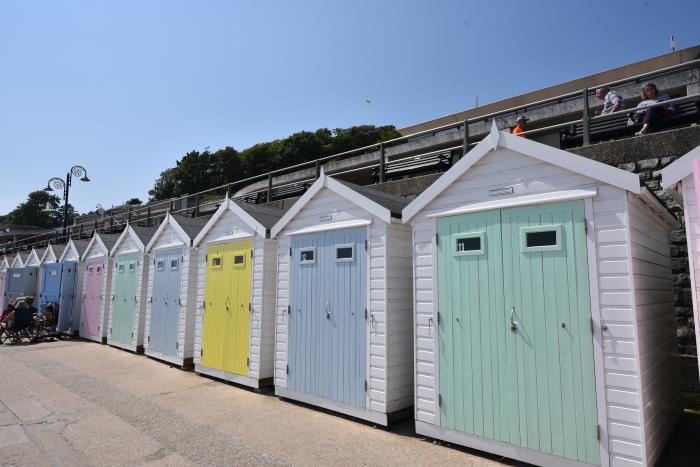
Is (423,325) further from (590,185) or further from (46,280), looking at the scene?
(46,280)

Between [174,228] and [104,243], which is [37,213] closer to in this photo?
[104,243]

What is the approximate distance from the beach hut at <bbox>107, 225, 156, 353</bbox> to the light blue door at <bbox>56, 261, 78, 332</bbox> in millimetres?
3349

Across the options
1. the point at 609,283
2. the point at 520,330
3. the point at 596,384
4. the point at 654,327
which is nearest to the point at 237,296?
the point at 520,330

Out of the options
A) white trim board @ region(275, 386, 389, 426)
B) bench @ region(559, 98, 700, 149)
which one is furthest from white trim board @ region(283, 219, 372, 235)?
bench @ region(559, 98, 700, 149)

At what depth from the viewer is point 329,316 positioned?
6547 mm

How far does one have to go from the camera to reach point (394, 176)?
36.5ft

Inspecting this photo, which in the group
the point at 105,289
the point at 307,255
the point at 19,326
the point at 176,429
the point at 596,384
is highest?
the point at 307,255

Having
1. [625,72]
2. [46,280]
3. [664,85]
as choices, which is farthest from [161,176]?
[664,85]

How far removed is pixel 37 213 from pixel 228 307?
8141cm

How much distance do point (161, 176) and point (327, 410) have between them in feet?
205

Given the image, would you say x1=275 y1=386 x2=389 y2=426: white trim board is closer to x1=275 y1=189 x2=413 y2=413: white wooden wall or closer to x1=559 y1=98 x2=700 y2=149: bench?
x1=275 y1=189 x2=413 y2=413: white wooden wall

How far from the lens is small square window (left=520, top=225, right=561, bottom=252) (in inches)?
174

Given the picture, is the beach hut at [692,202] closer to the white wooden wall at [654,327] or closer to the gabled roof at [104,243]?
the white wooden wall at [654,327]

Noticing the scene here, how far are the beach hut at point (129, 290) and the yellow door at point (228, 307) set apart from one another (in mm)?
3700
